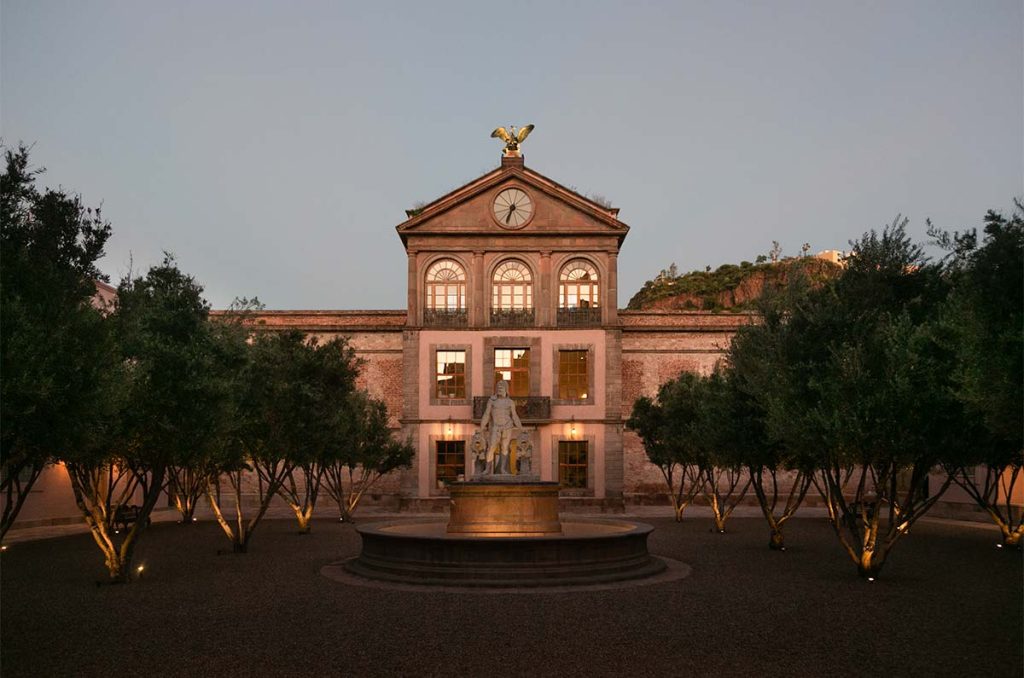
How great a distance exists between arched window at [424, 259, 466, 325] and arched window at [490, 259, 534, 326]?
155 cm

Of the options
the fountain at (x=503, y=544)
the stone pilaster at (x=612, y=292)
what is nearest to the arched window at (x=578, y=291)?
the stone pilaster at (x=612, y=292)

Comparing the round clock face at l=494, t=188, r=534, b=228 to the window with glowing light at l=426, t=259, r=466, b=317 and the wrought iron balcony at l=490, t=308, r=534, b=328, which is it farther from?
the wrought iron balcony at l=490, t=308, r=534, b=328

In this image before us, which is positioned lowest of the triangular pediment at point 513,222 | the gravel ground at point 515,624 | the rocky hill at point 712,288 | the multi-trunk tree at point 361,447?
the gravel ground at point 515,624

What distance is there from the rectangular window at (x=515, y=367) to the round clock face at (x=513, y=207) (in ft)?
20.8

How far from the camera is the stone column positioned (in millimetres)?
41562

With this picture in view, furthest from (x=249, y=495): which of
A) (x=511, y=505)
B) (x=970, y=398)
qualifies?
(x=970, y=398)

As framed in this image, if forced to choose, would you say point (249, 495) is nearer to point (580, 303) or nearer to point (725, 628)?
point (580, 303)

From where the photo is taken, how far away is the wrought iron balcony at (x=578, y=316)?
137 ft

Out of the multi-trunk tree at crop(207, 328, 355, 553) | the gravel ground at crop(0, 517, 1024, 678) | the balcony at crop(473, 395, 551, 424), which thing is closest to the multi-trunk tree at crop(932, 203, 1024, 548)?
the gravel ground at crop(0, 517, 1024, 678)

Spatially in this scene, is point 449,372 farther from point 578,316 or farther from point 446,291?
point 578,316

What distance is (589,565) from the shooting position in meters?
17.5

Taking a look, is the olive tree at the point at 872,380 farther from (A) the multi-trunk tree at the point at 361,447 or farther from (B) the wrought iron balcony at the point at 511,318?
(B) the wrought iron balcony at the point at 511,318

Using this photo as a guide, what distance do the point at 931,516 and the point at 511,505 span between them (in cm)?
2751

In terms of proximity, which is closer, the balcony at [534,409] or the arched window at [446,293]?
the balcony at [534,409]
